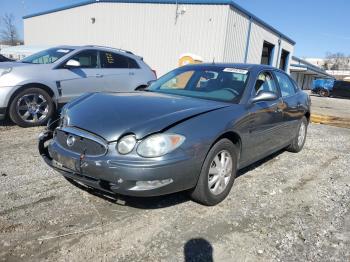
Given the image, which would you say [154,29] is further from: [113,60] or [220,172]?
[220,172]

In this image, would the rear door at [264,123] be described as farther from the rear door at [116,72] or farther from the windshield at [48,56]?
the windshield at [48,56]

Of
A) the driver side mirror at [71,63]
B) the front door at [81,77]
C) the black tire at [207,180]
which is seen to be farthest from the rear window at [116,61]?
the black tire at [207,180]

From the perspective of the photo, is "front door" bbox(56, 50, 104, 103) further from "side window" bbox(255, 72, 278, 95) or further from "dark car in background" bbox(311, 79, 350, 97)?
"dark car in background" bbox(311, 79, 350, 97)

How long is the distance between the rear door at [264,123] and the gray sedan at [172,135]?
13mm

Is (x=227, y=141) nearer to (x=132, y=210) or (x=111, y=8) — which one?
(x=132, y=210)

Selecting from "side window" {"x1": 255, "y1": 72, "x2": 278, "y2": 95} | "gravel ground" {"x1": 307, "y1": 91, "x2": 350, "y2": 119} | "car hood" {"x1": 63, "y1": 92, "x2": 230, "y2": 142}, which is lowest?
"gravel ground" {"x1": 307, "y1": 91, "x2": 350, "y2": 119}

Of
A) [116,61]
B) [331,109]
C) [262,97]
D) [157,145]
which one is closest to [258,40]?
[331,109]

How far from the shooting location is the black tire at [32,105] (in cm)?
658

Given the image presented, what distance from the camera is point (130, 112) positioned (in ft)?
11.3

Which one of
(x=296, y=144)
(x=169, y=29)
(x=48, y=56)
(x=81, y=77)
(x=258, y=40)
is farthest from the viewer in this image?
(x=258, y=40)

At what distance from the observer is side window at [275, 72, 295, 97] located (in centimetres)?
547

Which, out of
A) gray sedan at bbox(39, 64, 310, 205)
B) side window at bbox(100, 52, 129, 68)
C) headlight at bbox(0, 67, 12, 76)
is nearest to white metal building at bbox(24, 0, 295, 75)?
side window at bbox(100, 52, 129, 68)

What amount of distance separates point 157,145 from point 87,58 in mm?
5254

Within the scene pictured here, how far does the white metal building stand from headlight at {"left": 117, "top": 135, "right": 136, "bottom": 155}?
12859mm
